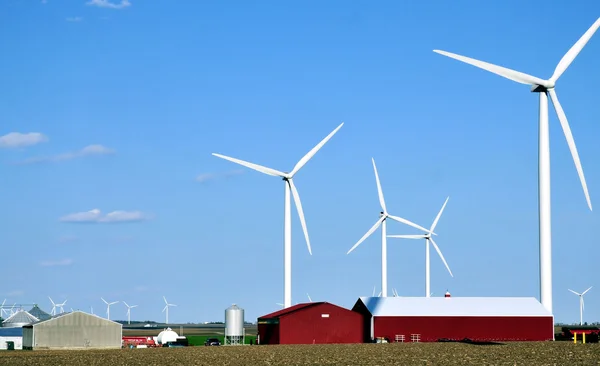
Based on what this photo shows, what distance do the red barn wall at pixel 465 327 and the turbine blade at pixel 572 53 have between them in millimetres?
23755

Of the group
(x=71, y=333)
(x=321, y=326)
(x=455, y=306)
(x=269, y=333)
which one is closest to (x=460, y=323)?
(x=455, y=306)

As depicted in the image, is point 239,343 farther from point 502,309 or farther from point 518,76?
point 518,76

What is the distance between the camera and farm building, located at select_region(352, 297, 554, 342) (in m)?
87.0

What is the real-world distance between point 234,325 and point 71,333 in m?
16.4

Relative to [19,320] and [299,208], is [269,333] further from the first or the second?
[19,320]

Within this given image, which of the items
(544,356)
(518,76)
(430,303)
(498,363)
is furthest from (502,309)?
(498,363)

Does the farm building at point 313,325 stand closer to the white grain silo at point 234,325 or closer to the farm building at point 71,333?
the white grain silo at point 234,325

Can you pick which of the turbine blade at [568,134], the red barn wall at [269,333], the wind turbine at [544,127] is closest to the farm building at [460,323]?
the red barn wall at [269,333]

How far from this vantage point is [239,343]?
91.4 meters

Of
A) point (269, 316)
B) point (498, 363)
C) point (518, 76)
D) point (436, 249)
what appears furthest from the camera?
point (436, 249)

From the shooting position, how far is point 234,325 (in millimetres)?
91625

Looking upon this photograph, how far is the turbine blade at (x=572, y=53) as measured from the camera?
2835 inches

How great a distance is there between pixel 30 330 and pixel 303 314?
23.3 m

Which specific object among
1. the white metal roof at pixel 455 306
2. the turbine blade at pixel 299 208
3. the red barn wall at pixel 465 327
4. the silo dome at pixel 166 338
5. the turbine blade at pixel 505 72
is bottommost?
the silo dome at pixel 166 338
